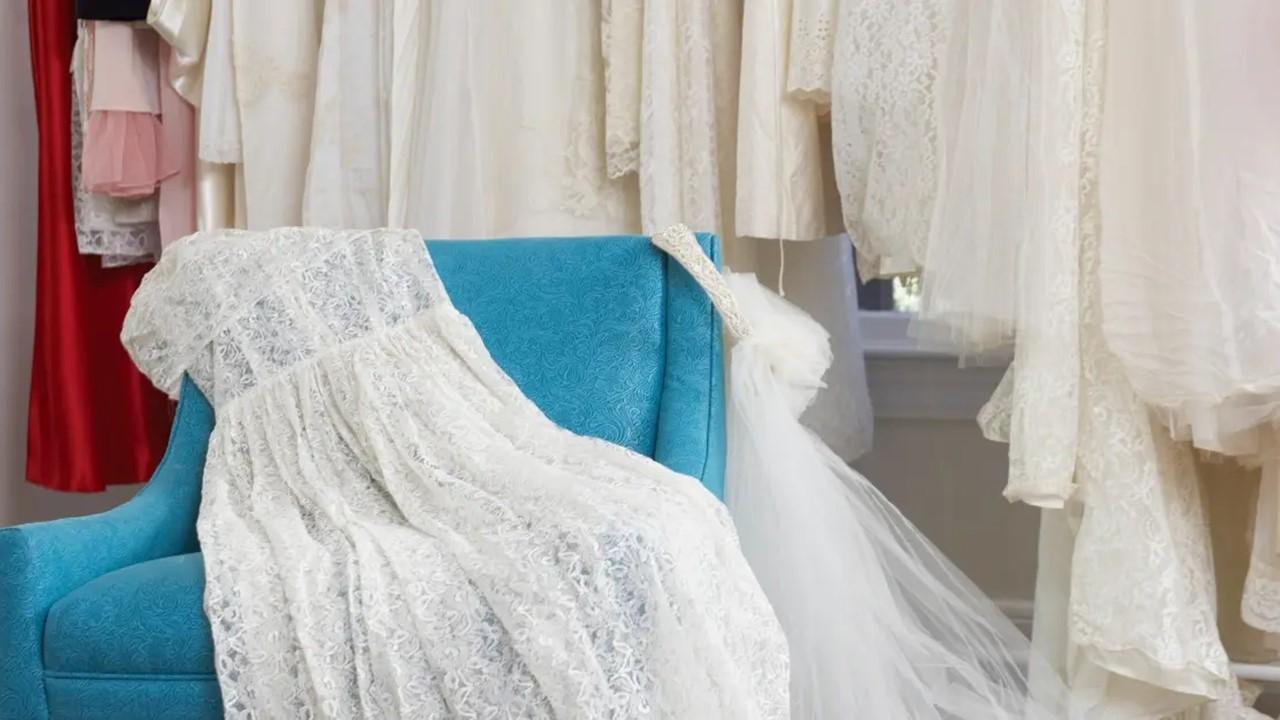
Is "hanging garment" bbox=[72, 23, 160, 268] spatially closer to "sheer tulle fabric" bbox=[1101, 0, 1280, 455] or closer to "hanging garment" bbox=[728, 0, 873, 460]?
"hanging garment" bbox=[728, 0, 873, 460]

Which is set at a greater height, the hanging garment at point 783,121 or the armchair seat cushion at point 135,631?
the hanging garment at point 783,121

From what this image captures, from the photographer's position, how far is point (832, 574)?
1.74m

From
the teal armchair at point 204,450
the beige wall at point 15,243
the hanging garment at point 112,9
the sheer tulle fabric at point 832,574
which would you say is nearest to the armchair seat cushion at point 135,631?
the teal armchair at point 204,450

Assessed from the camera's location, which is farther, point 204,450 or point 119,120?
point 119,120

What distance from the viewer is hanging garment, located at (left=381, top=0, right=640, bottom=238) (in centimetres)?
223

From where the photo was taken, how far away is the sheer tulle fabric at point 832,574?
68.2 inches

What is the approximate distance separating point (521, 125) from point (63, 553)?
3.30 feet

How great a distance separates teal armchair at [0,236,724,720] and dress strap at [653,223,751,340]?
29mm

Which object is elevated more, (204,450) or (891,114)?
(891,114)

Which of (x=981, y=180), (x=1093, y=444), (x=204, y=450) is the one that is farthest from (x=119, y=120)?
(x=1093, y=444)

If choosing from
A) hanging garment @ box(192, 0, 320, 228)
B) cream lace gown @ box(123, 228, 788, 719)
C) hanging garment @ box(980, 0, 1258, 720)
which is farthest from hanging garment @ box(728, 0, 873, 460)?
hanging garment @ box(192, 0, 320, 228)

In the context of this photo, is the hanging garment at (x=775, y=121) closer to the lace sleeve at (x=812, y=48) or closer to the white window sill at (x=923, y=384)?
the lace sleeve at (x=812, y=48)

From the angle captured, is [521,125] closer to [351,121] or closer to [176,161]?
[351,121]

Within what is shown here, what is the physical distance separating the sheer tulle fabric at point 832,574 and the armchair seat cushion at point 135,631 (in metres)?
0.66
